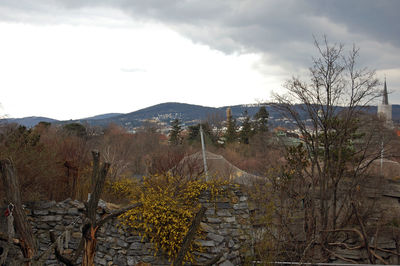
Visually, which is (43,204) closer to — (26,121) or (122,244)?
(122,244)

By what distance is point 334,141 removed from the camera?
1316 centimetres

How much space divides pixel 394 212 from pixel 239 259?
36.2ft

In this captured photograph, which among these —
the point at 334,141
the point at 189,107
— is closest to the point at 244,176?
the point at 334,141

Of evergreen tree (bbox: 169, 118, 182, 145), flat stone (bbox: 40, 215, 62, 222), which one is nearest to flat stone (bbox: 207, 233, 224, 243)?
flat stone (bbox: 40, 215, 62, 222)

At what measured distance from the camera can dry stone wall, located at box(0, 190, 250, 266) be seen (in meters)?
7.11

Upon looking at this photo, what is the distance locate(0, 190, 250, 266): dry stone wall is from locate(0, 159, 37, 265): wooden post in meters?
4.13

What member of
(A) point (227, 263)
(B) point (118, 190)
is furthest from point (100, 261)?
(A) point (227, 263)

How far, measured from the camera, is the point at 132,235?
718 centimetres

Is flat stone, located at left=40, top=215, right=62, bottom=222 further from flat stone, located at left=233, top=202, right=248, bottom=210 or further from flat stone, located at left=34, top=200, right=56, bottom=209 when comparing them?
flat stone, located at left=233, top=202, right=248, bottom=210

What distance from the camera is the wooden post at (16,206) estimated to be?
9.25 ft

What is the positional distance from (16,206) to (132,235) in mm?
4619

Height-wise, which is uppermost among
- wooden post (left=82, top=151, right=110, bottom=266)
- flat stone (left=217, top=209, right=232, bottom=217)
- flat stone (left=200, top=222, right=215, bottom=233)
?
wooden post (left=82, top=151, right=110, bottom=266)

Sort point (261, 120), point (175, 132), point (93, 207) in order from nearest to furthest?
1. point (93, 207)
2. point (261, 120)
3. point (175, 132)

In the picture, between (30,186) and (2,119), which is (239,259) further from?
(2,119)
